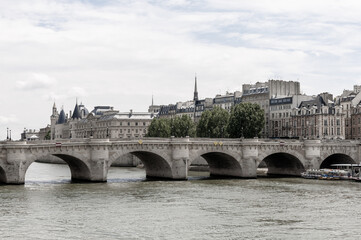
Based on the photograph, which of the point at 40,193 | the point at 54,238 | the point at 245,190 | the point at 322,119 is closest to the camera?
the point at 54,238

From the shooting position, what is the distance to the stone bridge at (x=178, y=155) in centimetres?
6931

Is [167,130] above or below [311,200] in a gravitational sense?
above

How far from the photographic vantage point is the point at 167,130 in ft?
430

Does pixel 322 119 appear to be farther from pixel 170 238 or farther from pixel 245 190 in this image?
pixel 170 238

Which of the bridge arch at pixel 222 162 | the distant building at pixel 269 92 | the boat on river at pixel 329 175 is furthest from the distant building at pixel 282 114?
the boat on river at pixel 329 175

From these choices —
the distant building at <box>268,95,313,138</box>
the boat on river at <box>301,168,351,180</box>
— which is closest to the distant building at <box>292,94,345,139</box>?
the distant building at <box>268,95,313,138</box>

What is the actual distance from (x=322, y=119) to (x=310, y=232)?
3143 inches

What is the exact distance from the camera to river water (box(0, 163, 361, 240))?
135 ft

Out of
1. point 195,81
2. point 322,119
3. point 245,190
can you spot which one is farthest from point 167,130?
point 245,190

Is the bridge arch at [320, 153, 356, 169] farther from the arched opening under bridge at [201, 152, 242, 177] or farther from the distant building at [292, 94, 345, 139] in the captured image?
the distant building at [292, 94, 345, 139]

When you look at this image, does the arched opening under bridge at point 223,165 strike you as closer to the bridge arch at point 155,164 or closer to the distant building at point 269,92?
the bridge arch at point 155,164

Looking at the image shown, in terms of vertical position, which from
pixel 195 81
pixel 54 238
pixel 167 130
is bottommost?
pixel 54 238

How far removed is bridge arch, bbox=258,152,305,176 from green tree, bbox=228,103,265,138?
19.4 meters

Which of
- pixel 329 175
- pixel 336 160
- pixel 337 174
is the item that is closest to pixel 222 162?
pixel 329 175
